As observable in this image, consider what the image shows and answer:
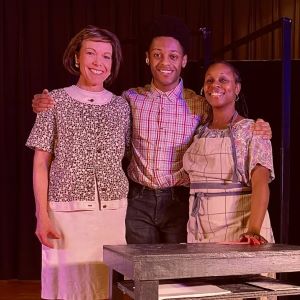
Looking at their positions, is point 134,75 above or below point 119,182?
above

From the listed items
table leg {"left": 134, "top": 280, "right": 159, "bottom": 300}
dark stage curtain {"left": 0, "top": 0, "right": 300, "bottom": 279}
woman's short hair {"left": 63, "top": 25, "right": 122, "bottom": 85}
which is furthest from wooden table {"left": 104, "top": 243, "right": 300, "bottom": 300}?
dark stage curtain {"left": 0, "top": 0, "right": 300, "bottom": 279}

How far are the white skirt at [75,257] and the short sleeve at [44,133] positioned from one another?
25 cm

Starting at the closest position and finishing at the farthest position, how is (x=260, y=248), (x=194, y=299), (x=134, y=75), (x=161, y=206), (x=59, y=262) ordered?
(x=194, y=299), (x=260, y=248), (x=59, y=262), (x=161, y=206), (x=134, y=75)

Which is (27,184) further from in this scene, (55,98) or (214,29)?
(55,98)

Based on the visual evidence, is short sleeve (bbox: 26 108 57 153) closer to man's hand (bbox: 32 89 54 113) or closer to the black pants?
man's hand (bbox: 32 89 54 113)

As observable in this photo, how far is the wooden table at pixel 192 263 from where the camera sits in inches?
58.2

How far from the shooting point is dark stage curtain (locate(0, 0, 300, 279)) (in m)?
4.44

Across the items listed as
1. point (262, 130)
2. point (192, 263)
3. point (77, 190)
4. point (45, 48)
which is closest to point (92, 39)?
point (77, 190)

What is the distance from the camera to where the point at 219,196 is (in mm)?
2203

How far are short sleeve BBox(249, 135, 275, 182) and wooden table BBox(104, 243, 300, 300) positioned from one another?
21.1 inches

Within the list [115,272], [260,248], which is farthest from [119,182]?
[260,248]

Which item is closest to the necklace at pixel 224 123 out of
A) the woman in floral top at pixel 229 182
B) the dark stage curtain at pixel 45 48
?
the woman in floral top at pixel 229 182

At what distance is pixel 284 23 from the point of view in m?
2.87

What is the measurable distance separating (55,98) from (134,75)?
2246 mm
